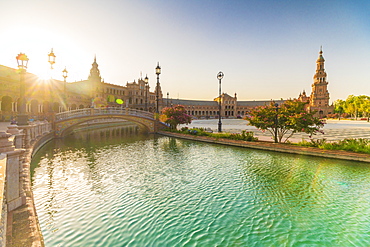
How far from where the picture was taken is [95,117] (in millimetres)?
26078

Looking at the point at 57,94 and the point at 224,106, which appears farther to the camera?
the point at 224,106

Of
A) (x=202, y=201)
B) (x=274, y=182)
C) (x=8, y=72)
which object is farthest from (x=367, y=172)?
(x=8, y=72)

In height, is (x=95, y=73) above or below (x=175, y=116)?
above

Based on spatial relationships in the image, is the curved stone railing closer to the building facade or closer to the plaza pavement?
the building facade

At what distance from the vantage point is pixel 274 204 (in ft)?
23.5

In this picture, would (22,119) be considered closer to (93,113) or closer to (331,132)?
(93,113)

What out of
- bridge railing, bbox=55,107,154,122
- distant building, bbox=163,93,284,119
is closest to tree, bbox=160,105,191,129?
bridge railing, bbox=55,107,154,122

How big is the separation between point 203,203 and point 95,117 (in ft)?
76.9

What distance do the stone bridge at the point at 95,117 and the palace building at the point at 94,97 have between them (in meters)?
1.33

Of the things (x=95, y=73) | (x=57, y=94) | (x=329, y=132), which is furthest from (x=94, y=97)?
(x=329, y=132)

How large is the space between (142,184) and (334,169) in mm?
11245

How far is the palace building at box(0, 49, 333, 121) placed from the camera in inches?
1165

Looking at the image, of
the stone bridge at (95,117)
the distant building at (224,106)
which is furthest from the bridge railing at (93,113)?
the distant building at (224,106)

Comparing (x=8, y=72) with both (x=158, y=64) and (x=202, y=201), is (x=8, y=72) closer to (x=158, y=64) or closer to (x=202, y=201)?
(x=158, y=64)
